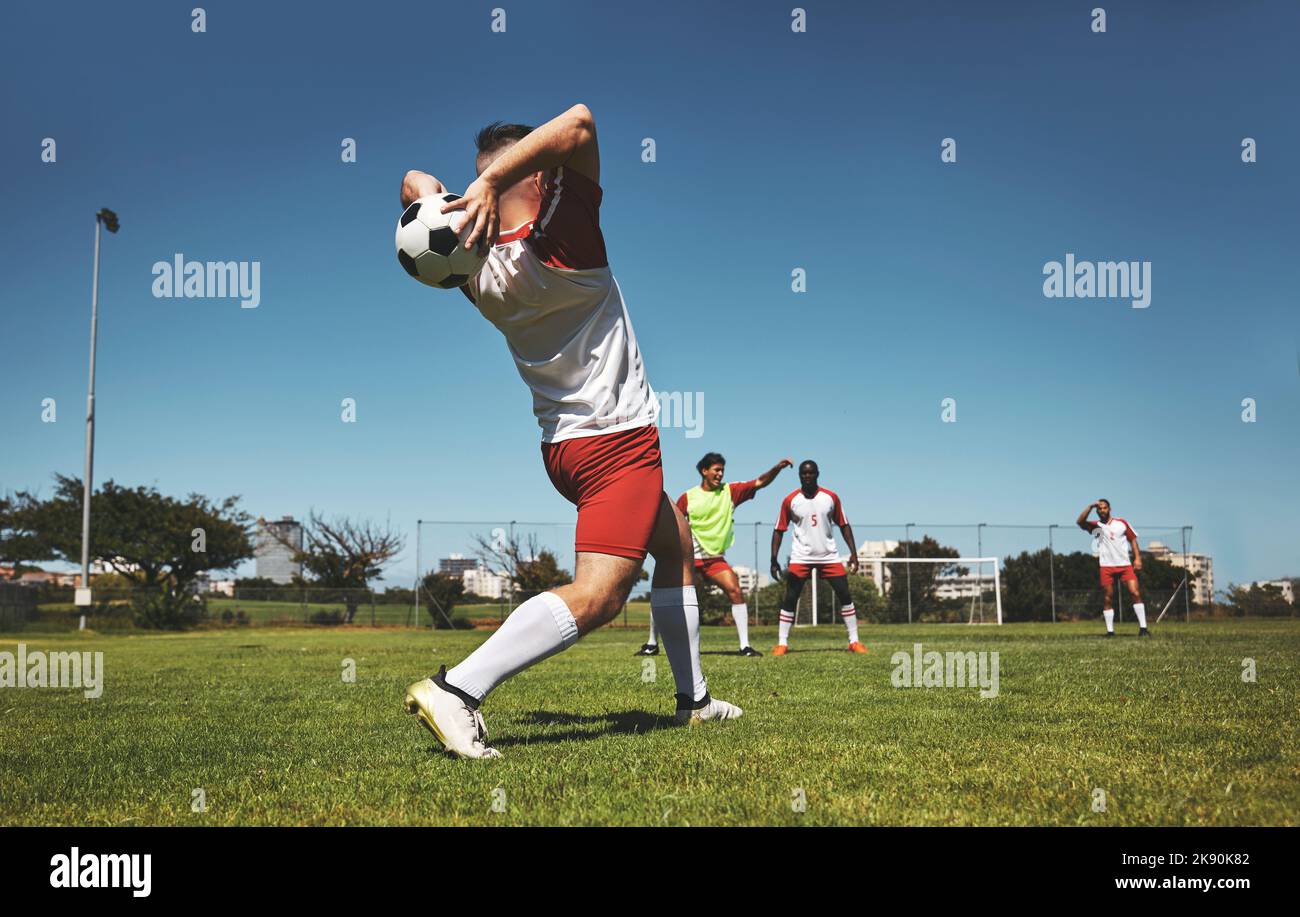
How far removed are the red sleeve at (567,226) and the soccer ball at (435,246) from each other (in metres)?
0.30

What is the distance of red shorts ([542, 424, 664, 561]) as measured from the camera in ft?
11.2

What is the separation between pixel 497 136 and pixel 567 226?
60 centimetres

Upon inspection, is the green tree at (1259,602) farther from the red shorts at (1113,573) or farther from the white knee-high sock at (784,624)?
the white knee-high sock at (784,624)

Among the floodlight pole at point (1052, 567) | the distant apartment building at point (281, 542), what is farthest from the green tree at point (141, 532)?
the floodlight pole at point (1052, 567)

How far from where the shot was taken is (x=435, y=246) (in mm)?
3178

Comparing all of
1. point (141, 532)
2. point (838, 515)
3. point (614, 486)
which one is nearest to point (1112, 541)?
point (838, 515)

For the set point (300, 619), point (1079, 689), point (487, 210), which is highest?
point (487, 210)

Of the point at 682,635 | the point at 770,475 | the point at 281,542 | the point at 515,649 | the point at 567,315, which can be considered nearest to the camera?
the point at 515,649

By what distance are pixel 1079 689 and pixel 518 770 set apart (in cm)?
390

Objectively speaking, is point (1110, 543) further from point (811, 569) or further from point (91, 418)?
point (91, 418)

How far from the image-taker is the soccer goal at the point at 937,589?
94.2 ft

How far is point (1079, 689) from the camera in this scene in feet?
17.8
